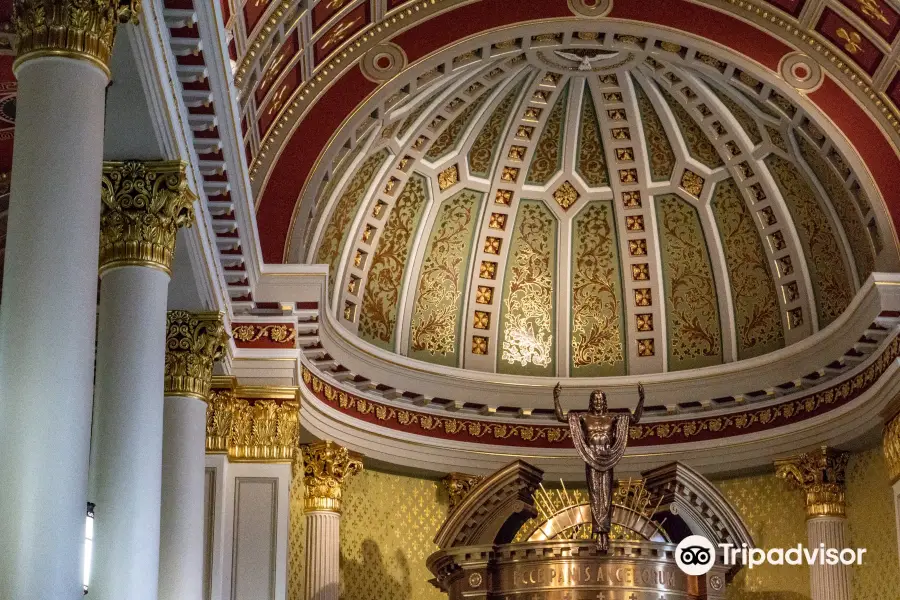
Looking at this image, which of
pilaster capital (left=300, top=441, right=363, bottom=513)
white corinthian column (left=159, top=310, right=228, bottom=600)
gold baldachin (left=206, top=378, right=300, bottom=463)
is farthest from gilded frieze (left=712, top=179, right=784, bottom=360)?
white corinthian column (left=159, top=310, right=228, bottom=600)

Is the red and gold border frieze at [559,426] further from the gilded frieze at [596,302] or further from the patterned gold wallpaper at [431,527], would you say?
the gilded frieze at [596,302]

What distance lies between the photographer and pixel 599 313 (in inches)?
924

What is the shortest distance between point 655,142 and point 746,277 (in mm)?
2598

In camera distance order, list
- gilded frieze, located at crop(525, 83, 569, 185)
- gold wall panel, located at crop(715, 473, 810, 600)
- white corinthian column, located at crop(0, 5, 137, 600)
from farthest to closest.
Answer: gilded frieze, located at crop(525, 83, 569, 185) → gold wall panel, located at crop(715, 473, 810, 600) → white corinthian column, located at crop(0, 5, 137, 600)

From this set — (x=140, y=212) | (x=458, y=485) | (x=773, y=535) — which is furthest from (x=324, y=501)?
(x=140, y=212)

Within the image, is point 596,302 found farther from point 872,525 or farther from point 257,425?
point 257,425

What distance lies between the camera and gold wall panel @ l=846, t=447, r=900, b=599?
64.5 feet

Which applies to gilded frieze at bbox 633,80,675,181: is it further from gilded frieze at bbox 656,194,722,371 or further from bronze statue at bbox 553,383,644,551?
bronze statue at bbox 553,383,644,551

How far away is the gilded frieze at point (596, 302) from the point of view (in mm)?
23203

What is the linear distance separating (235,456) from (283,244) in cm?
276

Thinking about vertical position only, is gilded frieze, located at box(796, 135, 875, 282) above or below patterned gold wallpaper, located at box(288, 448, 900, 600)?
above

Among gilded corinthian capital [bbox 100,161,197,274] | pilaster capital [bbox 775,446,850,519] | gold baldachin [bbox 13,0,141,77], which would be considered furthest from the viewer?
pilaster capital [bbox 775,446,850,519]

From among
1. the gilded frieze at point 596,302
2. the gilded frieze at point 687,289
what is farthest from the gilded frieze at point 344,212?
the gilded frieze at point 687,289

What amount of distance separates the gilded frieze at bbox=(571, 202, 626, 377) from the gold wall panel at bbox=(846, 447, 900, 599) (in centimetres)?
428
